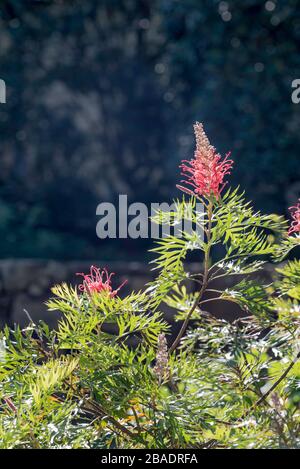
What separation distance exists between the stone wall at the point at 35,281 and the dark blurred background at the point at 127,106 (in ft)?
4.82

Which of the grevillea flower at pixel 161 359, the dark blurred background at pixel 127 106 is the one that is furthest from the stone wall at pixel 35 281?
the grevillea flower at pixel 161 359

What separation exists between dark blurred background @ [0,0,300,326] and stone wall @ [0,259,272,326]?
1469 mm

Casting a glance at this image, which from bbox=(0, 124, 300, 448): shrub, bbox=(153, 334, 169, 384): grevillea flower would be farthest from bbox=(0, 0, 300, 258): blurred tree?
bbox=(153, 334, 169, 384): grevillea flower

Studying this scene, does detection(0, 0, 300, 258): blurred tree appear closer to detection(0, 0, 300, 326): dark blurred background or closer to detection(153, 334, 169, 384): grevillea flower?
detection(0, 0, 300, 326): dark blurred background

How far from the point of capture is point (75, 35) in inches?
239

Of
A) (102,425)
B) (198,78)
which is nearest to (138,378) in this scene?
(102,425)

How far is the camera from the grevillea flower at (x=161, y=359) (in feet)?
3.42

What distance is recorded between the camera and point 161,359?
104 centimetres

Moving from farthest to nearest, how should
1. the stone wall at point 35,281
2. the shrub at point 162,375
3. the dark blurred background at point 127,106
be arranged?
the dark blurred background at point 127,106
the stone wall at point 35,281
the shrub at point 162,375

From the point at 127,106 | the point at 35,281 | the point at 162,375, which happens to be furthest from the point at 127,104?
the point at 162,375

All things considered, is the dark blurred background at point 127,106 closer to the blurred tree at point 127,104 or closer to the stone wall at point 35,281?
the blurred tree at point 127,104

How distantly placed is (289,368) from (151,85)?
5.16 metres

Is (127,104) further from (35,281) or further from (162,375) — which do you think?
(162,375)
